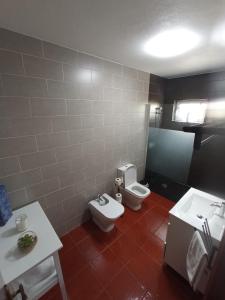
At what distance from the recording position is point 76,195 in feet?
6.77

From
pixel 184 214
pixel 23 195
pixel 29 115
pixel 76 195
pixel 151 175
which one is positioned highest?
pixel 29 115

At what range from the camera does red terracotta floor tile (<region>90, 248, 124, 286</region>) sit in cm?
160

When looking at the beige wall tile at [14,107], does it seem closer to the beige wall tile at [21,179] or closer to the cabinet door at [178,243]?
the beige wall tile at [21,179]

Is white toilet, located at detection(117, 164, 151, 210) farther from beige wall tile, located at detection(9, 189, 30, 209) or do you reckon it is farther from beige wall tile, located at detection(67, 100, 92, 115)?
beige wall tile, located at detection(9, 189, 30, 209)

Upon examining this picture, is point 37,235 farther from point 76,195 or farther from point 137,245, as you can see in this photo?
point 137,245

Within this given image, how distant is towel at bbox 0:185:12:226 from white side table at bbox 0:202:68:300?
2.1 inches

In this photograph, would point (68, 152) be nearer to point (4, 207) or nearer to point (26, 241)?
point (4, 207)

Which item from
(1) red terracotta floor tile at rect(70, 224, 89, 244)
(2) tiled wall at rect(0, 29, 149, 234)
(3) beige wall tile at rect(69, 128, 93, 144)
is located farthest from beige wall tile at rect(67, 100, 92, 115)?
(1) red terracotta floor tile at rect(70, 224, 89, 244)

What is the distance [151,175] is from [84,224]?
171 cm

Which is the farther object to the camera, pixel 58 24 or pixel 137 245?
pixel 137 245

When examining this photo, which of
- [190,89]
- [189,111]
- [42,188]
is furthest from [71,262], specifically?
[190,89]

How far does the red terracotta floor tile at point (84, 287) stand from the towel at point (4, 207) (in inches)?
38.3

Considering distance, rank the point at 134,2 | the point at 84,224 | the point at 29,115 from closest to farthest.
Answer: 1. the point at 134,2
2. the point at 29,115
3. the point at 84,224

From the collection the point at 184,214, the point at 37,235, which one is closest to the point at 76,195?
the point at 37,235
